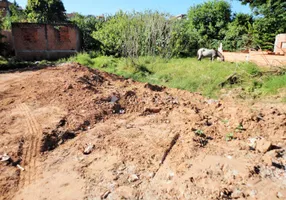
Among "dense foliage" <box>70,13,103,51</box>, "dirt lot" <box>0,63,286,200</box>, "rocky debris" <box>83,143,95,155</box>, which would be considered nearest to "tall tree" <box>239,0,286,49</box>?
"dirt lot" <box>0,63,286,200</box>

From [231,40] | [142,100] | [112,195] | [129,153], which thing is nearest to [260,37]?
[231,40]

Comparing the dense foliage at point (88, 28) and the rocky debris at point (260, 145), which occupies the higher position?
the dense foliage at point (88, 28)

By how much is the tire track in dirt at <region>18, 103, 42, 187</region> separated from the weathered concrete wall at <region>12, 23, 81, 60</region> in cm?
1075

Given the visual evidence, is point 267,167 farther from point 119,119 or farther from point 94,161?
point 119,119

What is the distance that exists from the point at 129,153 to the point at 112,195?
91 cm

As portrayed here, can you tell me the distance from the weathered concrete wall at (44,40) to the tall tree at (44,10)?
8.25 meters

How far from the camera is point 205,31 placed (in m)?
15.0

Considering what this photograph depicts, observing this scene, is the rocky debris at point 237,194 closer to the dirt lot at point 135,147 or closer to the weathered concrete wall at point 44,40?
the dirt lot at point 135,147

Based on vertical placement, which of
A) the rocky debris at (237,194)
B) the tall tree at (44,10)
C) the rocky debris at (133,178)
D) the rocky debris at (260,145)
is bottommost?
the rocky debris at (237,194)

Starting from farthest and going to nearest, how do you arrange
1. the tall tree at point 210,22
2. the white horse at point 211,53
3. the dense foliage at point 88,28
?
the dense foliage at point 88,28
the tall tree at point 210,22
the white horse at point 211,53

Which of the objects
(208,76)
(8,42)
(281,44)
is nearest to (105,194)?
(208,76)

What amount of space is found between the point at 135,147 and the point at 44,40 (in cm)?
1292

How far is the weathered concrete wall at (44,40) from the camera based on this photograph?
13.9 meters

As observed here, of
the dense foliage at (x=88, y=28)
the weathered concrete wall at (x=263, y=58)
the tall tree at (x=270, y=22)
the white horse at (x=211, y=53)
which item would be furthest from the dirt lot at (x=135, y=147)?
the dense foliage at (x=88, y=28)
